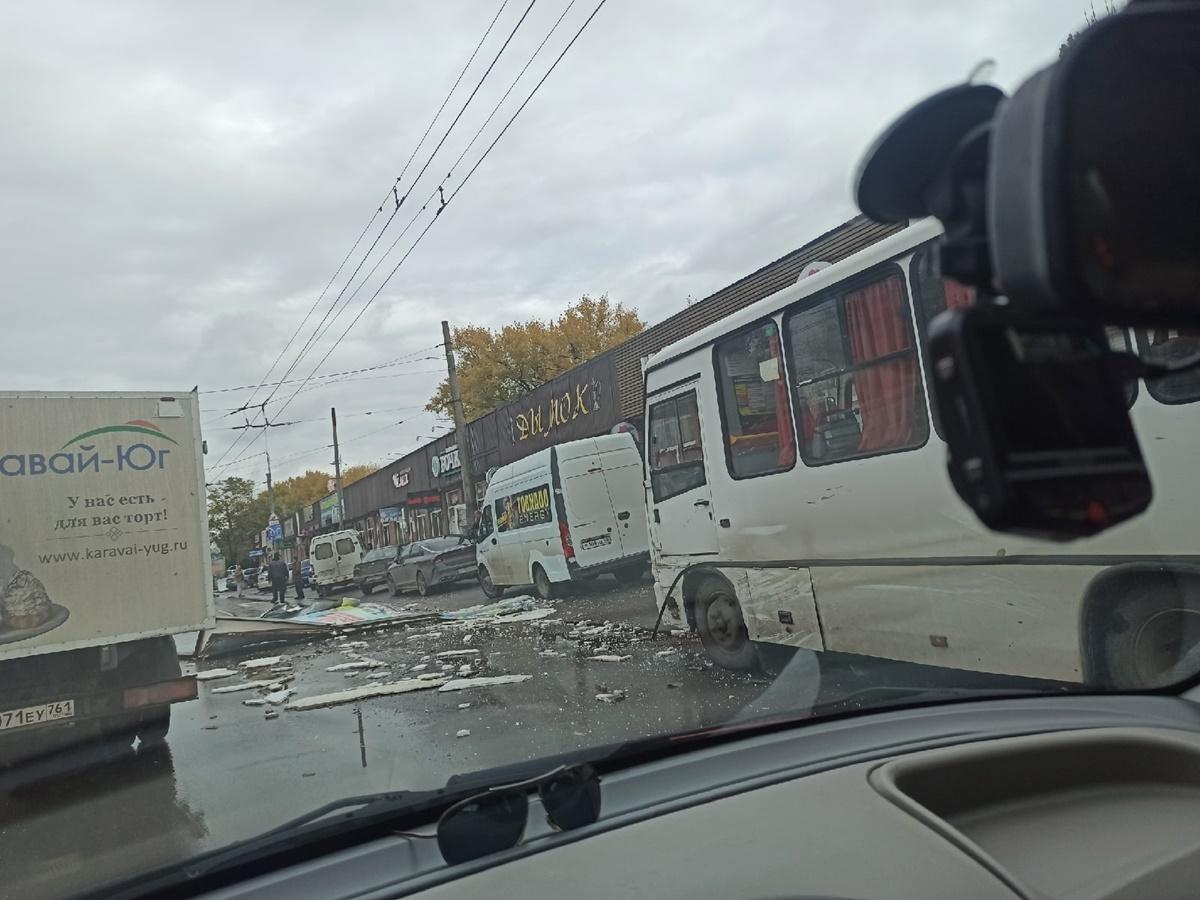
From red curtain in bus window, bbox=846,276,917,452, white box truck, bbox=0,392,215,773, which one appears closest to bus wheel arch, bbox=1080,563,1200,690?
red curtain in bus window, bbox=846,276,917,452

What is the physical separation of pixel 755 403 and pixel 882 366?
5.20 ft

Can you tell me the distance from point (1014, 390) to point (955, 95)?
16.0 inches

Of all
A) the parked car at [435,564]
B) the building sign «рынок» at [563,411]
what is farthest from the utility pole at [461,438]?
the parked car at [435,564]

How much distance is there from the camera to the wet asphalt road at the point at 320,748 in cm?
434

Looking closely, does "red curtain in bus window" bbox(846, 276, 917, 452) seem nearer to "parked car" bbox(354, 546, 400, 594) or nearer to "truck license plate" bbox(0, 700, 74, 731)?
"truck license plate" bbox(0, 700, 74, 731)

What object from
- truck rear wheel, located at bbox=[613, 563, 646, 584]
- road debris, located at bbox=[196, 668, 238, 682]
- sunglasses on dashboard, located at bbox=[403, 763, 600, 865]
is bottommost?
road debris, located at bbox=[196, 668, 238, 682]

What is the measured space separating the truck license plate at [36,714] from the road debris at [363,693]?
1.64 m

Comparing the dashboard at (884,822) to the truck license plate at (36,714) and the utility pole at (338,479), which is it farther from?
the utility pole at (338,479)

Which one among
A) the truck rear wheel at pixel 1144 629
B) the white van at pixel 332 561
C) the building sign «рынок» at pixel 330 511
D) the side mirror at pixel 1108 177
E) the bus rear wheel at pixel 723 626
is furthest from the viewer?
the building sign «рынок» at pixel 330 511

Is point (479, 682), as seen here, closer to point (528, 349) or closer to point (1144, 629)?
point (1144, 629)

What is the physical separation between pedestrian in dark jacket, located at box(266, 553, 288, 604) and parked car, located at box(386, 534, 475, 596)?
158 inches

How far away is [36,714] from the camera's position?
6.43 m

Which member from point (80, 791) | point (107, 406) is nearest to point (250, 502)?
point (107, 406)

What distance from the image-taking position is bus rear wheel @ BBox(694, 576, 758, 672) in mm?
7605
